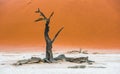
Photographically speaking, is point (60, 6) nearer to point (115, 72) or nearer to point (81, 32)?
point (81, 32)

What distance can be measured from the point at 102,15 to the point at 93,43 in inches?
264

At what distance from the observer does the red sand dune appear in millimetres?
50125

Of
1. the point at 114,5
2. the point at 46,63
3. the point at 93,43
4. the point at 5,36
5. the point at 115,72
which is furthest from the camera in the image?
the point at 114,5

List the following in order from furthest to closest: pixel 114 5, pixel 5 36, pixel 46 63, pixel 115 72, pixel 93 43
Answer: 1. pixel 114 5
2. pixel 5 36
3. pixel 93 43
4. pixel 46 63
5. pixel 115 72

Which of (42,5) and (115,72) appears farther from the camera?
(42,5)

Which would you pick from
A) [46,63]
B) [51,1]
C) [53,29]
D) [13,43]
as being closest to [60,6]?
[51,1]

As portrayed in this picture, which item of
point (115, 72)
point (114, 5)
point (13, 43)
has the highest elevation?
point (114, 5)

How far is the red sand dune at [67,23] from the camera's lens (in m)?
50.1

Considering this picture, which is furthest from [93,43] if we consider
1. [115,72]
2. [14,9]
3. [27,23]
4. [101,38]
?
[115,72]

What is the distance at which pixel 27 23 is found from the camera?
181 feet

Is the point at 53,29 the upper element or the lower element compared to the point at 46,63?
upper

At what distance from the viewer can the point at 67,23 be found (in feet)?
177

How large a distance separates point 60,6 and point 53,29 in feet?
19.5

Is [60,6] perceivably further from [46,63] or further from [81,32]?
[46,63]
